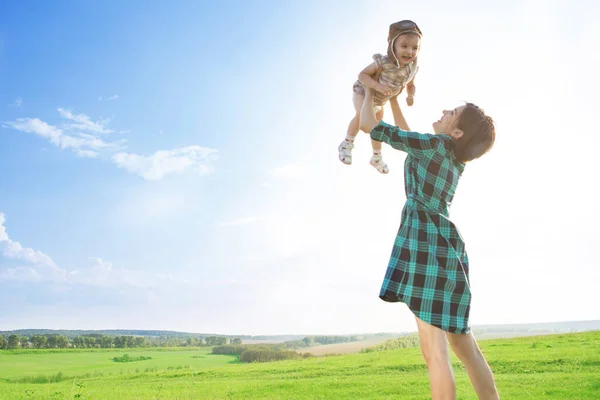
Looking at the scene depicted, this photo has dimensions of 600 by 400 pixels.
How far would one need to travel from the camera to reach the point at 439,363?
321 centimetres

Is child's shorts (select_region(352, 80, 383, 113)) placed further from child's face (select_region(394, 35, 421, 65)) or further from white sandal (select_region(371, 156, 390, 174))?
white sandal (select_region(371, 156, 390, 174))

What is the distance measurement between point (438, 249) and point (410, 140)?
722mm

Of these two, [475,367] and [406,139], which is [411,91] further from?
[475,367]

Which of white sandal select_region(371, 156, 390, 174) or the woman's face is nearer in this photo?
the woman's face

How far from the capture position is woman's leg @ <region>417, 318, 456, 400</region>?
3.18 metres

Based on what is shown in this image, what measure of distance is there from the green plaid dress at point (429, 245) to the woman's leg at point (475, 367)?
7cm

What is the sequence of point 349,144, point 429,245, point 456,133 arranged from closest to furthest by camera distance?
point 429,245
point 456,133
point 349,144

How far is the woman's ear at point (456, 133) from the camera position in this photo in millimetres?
3449

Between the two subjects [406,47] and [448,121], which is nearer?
[448,121]

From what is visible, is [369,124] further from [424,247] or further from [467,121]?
[424,247]

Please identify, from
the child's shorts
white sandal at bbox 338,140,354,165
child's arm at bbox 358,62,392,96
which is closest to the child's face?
child's arm at bbox 358,62,392,96

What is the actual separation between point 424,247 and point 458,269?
0.26 metres

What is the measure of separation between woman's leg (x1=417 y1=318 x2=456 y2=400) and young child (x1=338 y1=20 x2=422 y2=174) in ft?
6.07

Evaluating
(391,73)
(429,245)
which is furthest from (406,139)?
(391,73)
